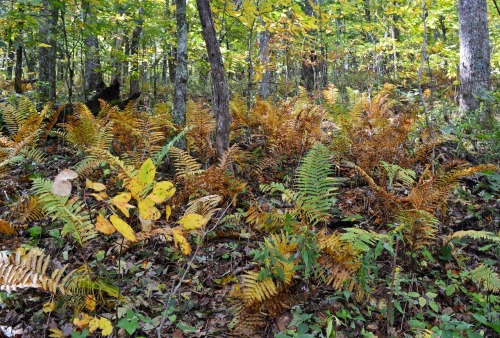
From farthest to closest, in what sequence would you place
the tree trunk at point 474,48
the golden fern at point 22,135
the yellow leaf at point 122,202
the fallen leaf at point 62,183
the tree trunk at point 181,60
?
the tree trunk at point 474,48, the tree trunk at point 181,60, the golden fern at point 22,135, the yellow leaf at point 122,202, the fallen leaf at point 62,183

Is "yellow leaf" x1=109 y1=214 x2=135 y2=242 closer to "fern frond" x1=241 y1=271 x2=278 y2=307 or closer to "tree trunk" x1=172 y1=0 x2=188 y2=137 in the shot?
"fern frond" x1=241 y1=271 x2=278 y2=307

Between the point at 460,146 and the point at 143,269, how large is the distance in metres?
4.28

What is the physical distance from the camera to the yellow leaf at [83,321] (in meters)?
2.25

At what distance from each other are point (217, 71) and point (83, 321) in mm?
2834

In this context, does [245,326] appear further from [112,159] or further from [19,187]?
[19,187]

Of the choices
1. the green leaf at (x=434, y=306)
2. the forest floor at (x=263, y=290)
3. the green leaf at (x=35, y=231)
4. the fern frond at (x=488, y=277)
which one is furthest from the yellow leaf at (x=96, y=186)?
the fern frond at (x=488, y=277)

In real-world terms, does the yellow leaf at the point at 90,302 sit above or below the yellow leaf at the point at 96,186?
below

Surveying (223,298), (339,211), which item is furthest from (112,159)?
(339,211)

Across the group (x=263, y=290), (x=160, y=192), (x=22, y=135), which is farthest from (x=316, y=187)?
(x=22, y=135)

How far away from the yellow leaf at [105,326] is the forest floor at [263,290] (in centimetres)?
6

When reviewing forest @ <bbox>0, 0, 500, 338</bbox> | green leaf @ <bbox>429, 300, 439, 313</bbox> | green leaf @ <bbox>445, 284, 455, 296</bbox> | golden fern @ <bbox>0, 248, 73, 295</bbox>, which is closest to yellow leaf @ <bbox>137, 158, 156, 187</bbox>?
forest @ <bbox>0, 0, 500, 338</bbox>

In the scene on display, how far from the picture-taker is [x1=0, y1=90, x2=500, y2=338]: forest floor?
2375 mm

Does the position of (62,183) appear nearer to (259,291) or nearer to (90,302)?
(90,302)

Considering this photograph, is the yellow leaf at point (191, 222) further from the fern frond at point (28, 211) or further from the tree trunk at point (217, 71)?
the tree trunk at point (217, 71)
